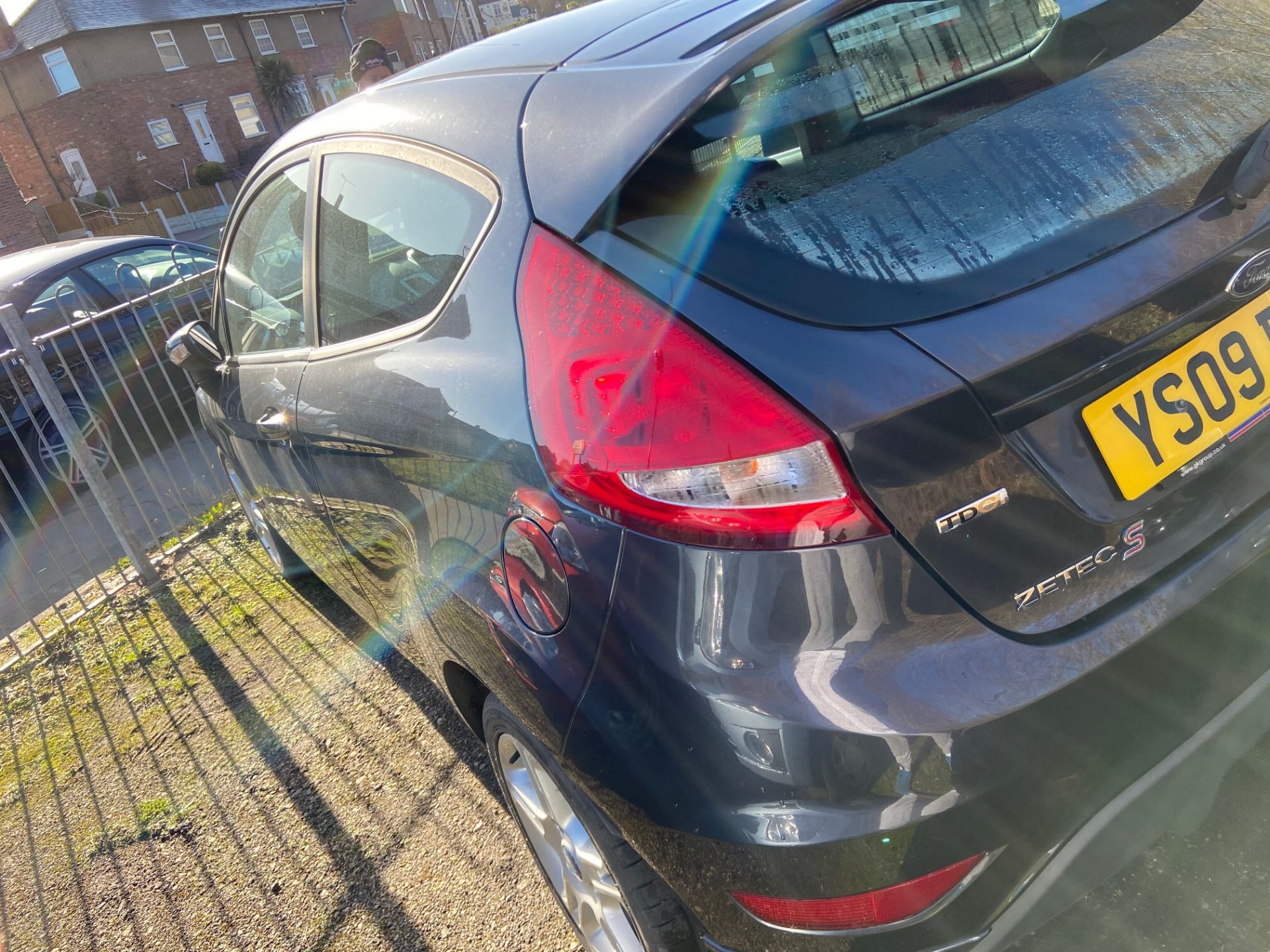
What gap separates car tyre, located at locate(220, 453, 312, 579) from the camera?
3.94 meters

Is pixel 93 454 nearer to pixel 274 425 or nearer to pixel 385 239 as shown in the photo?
pixel 274 425

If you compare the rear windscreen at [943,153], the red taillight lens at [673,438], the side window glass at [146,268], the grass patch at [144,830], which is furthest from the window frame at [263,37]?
the red taillight lens at [673,438]

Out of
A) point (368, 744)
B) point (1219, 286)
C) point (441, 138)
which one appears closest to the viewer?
point (1219, 286)

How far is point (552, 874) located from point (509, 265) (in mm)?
1443

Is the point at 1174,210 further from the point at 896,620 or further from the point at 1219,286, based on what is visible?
the point at 896,620

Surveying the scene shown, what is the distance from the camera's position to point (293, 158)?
2588 mm

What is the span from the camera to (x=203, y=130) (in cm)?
3825

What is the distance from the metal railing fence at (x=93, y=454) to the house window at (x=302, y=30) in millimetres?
42453

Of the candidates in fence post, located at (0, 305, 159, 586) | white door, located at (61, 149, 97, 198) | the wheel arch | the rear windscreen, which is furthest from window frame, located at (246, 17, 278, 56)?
the rear windscreen

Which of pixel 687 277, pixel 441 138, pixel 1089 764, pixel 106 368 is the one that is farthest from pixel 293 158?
pixel 106 368

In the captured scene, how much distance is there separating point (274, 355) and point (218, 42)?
147ft

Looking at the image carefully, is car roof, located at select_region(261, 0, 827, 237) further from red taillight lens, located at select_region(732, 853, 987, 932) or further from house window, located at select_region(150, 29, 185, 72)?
house window, located at select_region(150, 29, 185, 72)

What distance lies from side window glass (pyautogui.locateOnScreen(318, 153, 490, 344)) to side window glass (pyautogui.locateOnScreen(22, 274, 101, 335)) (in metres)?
5.14

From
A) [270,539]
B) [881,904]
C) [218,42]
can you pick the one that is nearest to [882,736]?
[881,904]
